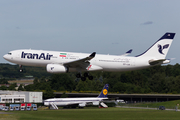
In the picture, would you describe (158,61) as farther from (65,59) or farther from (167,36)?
(65,59)

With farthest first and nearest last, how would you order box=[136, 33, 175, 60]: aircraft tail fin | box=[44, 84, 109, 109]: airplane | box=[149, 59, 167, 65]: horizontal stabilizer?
box=[44, 84, 109, 109]: airplane → box=[136, 33, 175, 60]: aircraft tail fin → box=[149, 59, 167, 65]: horizontal stabilizer

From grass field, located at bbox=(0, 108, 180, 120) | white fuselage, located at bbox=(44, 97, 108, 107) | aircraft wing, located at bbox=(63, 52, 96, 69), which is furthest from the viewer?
white fuselage, located at bbox=(44, 97, 108, 107)

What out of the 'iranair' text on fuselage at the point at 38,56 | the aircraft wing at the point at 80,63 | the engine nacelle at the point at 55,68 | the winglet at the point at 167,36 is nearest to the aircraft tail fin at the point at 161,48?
the winglet at the point at 167,36

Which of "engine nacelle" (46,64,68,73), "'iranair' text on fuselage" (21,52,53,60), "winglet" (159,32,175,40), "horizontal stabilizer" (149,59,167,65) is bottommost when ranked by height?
"engine nacelle" (46,64,68,73)

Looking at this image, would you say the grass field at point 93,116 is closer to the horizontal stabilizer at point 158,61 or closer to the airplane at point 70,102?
the horizontal stabilizer at point 158,61

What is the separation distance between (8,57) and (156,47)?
3065cm

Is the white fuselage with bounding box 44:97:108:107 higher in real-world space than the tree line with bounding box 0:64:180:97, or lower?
lower

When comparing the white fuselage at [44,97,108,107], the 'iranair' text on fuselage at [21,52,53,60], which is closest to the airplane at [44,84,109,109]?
the white fuselage at [44,97,108,107]

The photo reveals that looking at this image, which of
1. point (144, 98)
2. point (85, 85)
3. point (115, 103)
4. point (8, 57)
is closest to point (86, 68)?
point (8, 57)

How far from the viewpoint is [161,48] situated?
66.6 metres

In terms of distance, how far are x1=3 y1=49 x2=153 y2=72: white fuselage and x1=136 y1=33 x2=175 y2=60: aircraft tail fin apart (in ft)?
15.2

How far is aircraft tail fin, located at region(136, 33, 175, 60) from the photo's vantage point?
66.2m

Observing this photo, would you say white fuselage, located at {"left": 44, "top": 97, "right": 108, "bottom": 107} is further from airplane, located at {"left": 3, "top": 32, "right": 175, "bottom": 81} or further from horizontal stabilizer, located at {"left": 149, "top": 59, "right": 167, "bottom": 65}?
horizontal stabilizer, located at {"left": 149, "top": 59, "right": 167, "bottom": 65}

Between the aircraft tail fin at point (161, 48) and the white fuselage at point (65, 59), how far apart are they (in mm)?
4648
